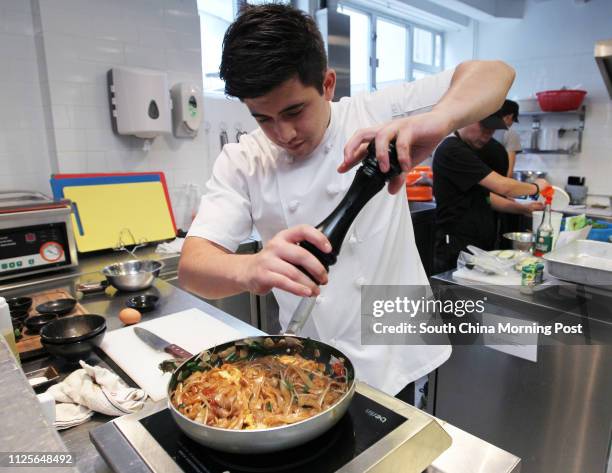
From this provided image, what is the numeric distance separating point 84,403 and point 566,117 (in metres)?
5.55

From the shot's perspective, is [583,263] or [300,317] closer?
[300,317]

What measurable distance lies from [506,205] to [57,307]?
2726mm

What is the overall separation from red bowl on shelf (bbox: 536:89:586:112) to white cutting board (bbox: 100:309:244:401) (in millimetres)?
4668

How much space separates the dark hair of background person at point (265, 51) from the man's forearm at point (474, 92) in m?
0.36

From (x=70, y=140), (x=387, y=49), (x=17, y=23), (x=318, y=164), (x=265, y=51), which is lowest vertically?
(x=318, y=164)

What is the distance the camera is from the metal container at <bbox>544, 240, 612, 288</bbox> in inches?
63.7

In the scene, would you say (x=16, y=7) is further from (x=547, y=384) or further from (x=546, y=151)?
(x=546, y=151)

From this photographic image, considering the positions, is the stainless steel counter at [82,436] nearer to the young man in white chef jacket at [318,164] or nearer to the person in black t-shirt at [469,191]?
the young man in white chef jacket at [318,164]

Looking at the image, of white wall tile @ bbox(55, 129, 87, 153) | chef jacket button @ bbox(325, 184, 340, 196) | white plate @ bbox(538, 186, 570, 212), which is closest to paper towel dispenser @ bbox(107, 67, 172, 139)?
white wall tile @ bbox(55, 129, 87, 153)

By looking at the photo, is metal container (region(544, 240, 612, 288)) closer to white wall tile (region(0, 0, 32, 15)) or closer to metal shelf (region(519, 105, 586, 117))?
white wall tile (region(0, 0, 32, 15))

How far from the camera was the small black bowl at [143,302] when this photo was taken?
5.09 ft

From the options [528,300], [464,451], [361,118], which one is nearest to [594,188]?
[528,300]

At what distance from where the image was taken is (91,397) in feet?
2.98

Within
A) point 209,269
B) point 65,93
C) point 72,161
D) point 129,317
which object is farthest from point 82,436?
point 65,93
